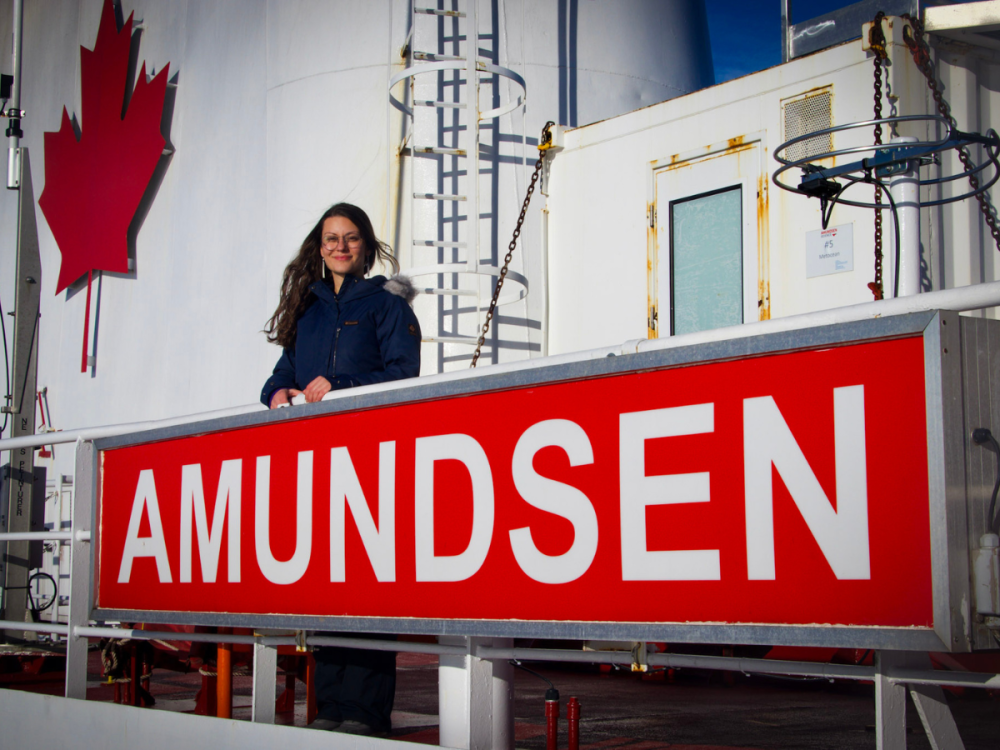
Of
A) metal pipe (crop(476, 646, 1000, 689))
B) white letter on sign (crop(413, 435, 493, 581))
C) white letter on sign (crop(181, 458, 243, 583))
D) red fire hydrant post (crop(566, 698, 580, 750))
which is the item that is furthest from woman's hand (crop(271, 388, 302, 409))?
red fire hydrant post (crop(566, 698, 580, 750))

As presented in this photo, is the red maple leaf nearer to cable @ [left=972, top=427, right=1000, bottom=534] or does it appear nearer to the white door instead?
the white door

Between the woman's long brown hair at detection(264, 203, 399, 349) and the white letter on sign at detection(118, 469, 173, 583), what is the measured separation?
0.70 meters

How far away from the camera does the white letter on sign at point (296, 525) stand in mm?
2957

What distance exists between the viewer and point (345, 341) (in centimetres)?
347

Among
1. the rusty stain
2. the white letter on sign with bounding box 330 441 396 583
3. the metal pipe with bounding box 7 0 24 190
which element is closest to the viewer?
the white letter on sign with bounding box 330 441 396 583

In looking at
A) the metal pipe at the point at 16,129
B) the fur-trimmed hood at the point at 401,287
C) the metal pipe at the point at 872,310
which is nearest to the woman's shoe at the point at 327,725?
the fur-trimmed hood at the point at 401,287

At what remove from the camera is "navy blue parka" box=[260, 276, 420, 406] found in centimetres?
344

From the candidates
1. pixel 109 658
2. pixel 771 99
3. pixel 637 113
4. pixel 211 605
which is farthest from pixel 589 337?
pixel 211 605

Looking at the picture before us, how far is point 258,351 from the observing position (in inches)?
353

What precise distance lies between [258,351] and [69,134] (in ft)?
18.4

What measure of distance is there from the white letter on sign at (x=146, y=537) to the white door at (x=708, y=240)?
375 cm

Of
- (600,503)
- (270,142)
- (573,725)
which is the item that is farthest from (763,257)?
(270,142)

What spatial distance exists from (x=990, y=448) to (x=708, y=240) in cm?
487

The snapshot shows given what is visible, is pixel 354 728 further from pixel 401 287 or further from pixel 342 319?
pixel 401 287
